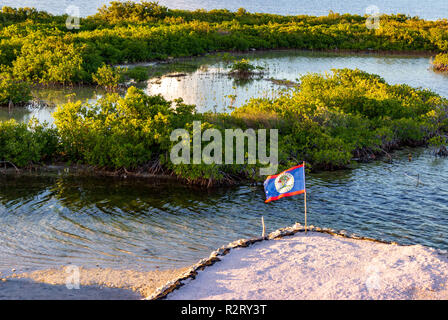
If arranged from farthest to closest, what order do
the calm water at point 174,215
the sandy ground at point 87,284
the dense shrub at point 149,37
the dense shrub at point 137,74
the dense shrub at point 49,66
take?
the dense shrub at point 137,74
the dense shrub at point 149,37
the dense shrub at point 49,66
the calm water at point 174,215
the sandy ground at point 87,284

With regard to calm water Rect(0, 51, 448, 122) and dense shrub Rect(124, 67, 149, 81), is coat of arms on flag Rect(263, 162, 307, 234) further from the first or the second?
dense shrub Rect(124, 67, 149, 81)

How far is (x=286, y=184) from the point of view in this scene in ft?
62.0

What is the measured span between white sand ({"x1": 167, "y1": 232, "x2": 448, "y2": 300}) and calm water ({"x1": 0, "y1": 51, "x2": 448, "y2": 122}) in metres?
23.2

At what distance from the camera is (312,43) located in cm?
8025

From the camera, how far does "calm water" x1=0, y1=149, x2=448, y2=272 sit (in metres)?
19.5

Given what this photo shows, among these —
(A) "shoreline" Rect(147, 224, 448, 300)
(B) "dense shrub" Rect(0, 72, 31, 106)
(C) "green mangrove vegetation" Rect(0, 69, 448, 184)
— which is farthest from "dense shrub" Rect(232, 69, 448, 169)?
(B) "dense shrub" Rect(0, 72, 31, 106)

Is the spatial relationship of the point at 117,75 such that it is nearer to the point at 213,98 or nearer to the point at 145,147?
the point at 213,98

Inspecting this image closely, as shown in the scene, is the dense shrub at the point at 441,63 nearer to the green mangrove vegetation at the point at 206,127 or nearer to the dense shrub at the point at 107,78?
the green mangrove vegetation at the point at 206,127

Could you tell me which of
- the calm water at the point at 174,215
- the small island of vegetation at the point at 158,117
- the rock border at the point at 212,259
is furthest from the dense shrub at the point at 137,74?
the rock border at the point at 212,259

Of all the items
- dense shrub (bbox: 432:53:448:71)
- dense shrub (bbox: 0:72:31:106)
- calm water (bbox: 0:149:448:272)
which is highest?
dense shrub (bbox: 432:53:448:71)

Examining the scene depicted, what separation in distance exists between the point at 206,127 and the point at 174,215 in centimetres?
637

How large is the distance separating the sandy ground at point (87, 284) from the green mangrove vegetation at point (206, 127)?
9.95 m

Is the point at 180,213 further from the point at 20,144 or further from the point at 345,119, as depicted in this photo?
the point at 345,119

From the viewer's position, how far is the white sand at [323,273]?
574 inches
